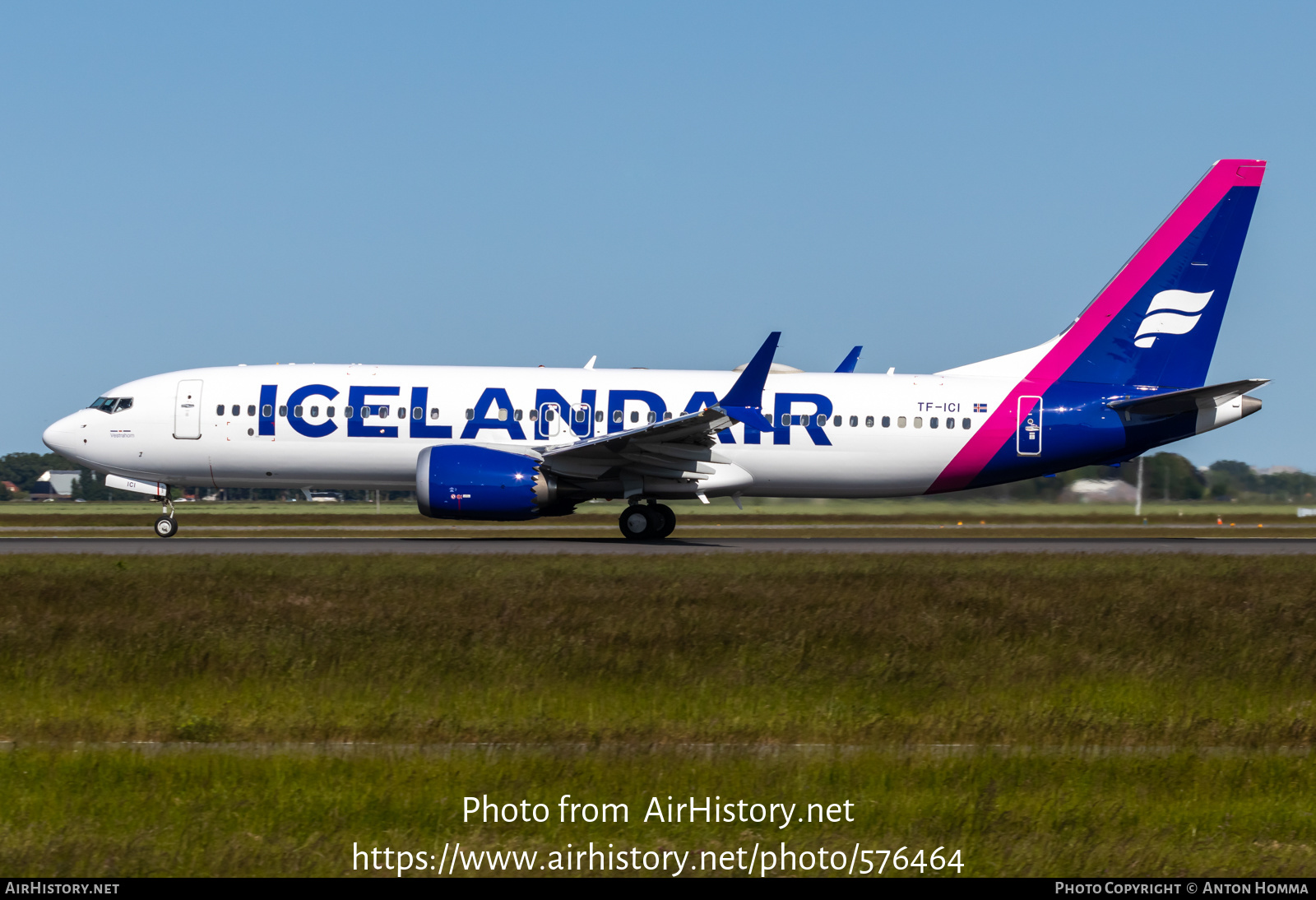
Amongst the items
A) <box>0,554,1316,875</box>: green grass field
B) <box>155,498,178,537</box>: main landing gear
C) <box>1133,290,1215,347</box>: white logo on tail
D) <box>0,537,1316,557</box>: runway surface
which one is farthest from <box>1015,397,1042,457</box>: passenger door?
<box>155,498,178,537</box>: main landing gear

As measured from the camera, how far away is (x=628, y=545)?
89.6 ft

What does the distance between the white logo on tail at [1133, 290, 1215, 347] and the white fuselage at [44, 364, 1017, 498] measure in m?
3.38

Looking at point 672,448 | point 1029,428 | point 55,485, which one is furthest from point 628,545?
point 55,485

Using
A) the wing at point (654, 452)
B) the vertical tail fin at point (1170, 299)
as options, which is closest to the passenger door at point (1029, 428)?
the vertical tail fin at point (1170, 299)

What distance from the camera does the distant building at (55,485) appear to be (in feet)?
238

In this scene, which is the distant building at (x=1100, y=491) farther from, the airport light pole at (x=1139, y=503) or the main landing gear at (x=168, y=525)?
the main landing gear at (x=168, y=525)

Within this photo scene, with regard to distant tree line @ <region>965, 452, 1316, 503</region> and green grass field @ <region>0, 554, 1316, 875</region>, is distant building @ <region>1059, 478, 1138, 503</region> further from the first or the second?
green grass field @ <region>0, 554, 1316, 875</region>

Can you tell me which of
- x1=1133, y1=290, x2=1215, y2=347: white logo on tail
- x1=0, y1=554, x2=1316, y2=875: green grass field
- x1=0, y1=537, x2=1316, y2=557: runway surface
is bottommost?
x1=0, y1=554, x2=1316, y2=875: green grass field

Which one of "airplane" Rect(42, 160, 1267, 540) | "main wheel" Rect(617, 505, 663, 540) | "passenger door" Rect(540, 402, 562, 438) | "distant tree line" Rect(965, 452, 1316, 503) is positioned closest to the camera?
"airplane" Rect(42, 160, 1267, 540)

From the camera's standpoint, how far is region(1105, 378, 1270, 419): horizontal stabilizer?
89.2 feet

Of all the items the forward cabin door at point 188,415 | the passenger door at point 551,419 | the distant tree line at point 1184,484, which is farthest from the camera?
the distant tree line at point 1184,484

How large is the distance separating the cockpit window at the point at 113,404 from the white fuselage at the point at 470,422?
0.50ft

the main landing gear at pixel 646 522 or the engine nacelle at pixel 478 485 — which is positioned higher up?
the engine nacelle at pixel 478 485

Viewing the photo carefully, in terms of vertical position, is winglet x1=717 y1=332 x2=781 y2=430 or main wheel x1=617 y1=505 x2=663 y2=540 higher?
winglet x1=717 y1=332 x2=781 y2=430
